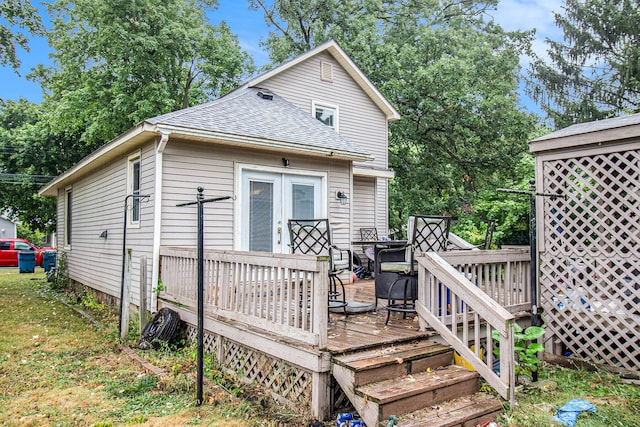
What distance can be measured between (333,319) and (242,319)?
110 cm

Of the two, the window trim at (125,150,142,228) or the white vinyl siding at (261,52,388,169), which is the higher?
the white vinyl siding at (261,52,388,169)

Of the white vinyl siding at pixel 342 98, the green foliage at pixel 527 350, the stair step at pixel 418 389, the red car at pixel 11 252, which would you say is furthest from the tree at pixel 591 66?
the red car at pixel 11 252

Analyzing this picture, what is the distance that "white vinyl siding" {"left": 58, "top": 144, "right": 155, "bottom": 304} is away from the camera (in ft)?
22.9

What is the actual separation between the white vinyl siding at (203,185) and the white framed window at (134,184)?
0.96 m

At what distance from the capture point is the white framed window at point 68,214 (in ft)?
41.1

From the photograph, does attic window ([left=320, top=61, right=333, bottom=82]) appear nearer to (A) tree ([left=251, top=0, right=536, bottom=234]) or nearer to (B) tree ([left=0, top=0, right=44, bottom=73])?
(A) tree ([left=251, top=0, right=536, bottom=234])

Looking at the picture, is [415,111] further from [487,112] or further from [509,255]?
[509,255]

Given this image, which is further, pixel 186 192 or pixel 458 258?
pixel 186 192

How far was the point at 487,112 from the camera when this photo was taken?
16906 mm

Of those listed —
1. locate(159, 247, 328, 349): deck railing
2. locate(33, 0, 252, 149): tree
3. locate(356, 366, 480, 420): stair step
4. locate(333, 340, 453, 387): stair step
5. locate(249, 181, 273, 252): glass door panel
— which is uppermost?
locate(33, 0, 252, 149): tree

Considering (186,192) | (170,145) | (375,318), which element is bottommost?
(375,318)

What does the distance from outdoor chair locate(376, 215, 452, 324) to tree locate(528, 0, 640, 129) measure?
55.8 feet

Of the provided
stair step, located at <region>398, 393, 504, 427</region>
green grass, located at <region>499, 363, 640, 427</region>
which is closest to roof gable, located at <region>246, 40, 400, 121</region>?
green grass, located at <region>499, 363, 640, 427</region>

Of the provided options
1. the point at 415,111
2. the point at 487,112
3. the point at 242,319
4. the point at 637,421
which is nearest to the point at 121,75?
the point at 415,111
